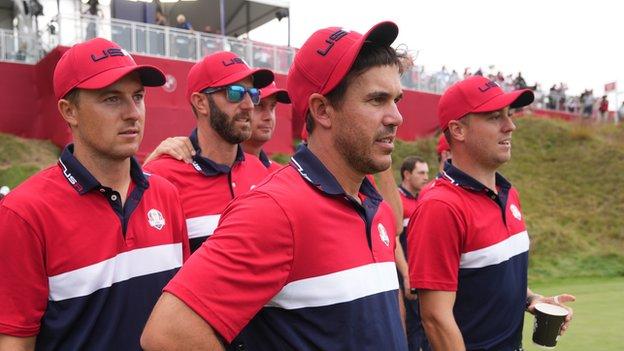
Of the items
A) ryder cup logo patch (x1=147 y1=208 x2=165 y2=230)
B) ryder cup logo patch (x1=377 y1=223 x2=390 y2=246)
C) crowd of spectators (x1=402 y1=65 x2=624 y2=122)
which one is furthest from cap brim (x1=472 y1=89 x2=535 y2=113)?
crowd of spectators (x1=402 y1=65 x2=624 y2=122)

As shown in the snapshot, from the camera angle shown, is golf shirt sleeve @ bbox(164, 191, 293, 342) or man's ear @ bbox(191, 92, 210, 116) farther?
man's ear @ bbox(191, 92, 210, 116)

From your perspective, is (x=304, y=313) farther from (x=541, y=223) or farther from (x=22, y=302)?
(x=541, y=223)

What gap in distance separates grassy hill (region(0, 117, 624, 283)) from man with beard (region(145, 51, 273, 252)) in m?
12.3

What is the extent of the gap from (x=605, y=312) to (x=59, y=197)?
8.97 m

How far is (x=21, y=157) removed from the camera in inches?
645

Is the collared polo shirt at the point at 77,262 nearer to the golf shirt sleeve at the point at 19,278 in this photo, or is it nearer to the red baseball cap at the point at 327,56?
the golf shirt sleeve at the point at 19,278

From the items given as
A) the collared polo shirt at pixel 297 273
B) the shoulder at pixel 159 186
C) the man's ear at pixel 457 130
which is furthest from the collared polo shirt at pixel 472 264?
the shoulder at pixel 159 186

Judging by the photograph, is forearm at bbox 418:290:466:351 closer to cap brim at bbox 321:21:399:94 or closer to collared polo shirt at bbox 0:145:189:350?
collared polo shirt at bbox 0:145:189:350

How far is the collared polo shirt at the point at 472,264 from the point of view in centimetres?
325

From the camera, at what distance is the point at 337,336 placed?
6.66ft

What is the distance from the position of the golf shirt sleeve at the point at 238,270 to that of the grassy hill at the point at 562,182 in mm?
14501

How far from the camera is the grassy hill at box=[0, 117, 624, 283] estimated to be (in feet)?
54.4

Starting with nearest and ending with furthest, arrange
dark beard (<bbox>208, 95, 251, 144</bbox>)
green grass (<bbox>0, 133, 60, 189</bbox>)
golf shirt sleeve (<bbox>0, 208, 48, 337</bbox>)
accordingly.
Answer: golf shirt sleeve (<bbox>0, 208, 48, 337</bbox>)
dark beard (<bbox>208, 95, 251, 144</bbox>)
green grass (<bbox>0, 133, 60, 189</bbox>)

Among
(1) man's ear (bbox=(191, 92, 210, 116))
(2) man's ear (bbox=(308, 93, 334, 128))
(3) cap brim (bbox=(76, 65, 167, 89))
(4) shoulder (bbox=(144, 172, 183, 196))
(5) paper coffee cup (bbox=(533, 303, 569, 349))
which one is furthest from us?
(1) man's ear (bbox=(191, 92, 210, 116))
